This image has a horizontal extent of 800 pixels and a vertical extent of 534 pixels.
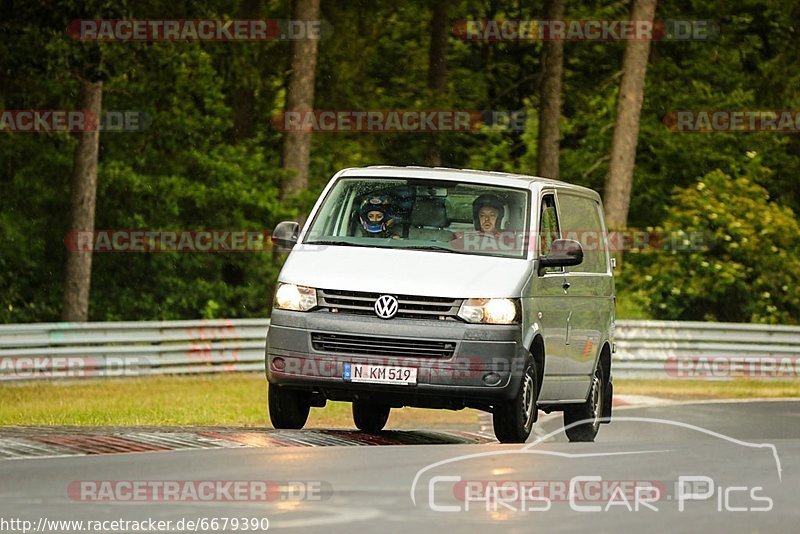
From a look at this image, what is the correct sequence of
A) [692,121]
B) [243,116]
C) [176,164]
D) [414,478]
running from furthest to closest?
[692,121] → [243,116] → [176,164] → [414,478]

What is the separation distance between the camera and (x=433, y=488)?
28.3 feet

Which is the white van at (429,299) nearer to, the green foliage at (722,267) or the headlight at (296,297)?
the headlight at (296,297)

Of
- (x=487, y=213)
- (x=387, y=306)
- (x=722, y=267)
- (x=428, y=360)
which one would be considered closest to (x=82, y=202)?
(x=722, y=267)

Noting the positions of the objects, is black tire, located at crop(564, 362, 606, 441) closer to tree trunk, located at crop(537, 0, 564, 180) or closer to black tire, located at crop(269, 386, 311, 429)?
black tire, located at crop(269, 386, 311, 429)

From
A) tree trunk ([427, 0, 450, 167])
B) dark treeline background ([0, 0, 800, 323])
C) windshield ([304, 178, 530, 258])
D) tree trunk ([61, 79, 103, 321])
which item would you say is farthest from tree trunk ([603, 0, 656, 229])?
windshield ([304, 178, 530, 258])

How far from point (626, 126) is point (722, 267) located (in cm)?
380

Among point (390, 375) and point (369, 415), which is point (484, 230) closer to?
point (390, 375)

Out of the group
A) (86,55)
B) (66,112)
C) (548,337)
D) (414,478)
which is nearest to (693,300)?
(66,112)

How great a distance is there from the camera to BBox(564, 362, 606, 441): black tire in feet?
50.1

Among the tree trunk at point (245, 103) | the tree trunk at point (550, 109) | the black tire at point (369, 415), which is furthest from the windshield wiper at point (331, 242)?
the tree trunk at point (550, 109)

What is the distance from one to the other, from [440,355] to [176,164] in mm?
26568

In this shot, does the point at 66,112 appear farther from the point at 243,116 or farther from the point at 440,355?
the point at 440,355

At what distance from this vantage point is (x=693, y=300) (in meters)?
39.5

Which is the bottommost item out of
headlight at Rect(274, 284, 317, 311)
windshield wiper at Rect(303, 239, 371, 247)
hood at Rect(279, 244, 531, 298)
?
headlight at Rect(274, 284, 317, 311)
